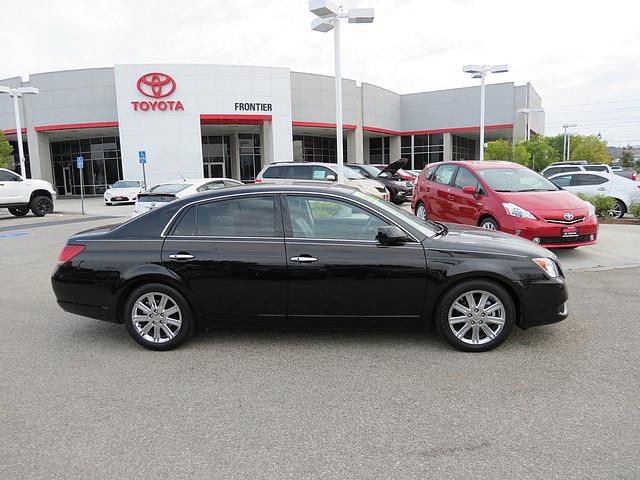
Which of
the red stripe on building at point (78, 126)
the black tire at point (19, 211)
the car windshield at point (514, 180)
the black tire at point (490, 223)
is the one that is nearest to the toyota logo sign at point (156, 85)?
the red stripe on building at point (78, 126)

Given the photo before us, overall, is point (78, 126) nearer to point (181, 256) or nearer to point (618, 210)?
point (618, 210)

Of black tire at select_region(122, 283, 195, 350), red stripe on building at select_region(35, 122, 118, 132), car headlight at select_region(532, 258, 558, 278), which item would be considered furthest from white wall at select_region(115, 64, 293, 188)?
car headlight at select_region(532, 258, 558, 278)

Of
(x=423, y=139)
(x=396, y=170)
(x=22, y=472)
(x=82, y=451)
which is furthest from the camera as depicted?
(x=423, y=139)

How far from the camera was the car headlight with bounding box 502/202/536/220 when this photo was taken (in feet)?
26.8

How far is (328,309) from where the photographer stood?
15.1 ft

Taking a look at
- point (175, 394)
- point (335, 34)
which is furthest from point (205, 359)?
point (335, 34)

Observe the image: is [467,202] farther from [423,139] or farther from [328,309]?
[423,139]

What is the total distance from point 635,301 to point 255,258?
467 centimetres

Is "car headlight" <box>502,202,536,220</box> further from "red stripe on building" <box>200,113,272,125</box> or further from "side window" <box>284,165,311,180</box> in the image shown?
"red stripe on building" <box>200,113,272,125</box>

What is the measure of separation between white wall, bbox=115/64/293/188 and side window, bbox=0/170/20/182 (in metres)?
13.3

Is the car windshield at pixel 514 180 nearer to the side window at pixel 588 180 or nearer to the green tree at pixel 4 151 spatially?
the side window at pixel 588 180

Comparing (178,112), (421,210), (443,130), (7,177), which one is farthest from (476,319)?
(443,130)

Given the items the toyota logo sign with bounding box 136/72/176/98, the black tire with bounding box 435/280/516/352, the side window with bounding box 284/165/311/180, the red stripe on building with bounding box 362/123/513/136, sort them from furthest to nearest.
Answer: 1. the red stripe on building with bounding box 362/123/513/136
2. the toyota logo sign with bounding box 136/72/176/98
3. the side window with bounding box 284/165/311/180
4. the black tire with bounding box 435/280/516/352

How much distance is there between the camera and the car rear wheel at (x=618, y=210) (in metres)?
14.2
